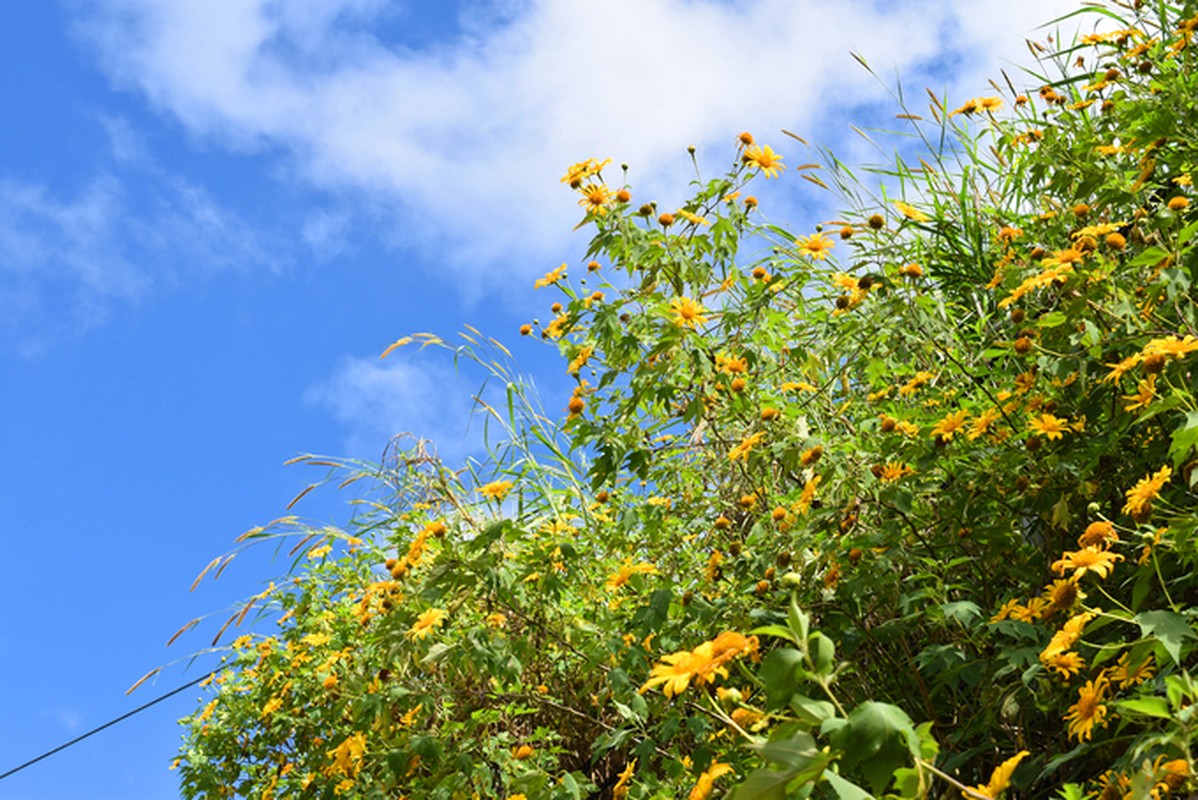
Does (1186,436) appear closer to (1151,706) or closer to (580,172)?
(1151,706)

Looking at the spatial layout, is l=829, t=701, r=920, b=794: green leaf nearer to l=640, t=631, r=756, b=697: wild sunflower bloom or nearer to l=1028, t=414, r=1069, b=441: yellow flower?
l=640, t=631, r=756, b=697: wild sunflower bloom

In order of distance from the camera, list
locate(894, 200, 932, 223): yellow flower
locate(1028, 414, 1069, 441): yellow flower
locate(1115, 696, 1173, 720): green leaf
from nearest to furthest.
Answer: locate(1115, 696, 1173, 720): green leaf → locate(1028, 414, 1069, 441): yellow flower → locate(894, 200, 932, 223): yellow flower

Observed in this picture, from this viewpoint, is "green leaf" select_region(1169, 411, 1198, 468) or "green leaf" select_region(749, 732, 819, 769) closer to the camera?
"green leaf" select_region(749, 732, 819, 769)

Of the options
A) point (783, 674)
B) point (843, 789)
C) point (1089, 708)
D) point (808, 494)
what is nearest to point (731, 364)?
point (808, 494)

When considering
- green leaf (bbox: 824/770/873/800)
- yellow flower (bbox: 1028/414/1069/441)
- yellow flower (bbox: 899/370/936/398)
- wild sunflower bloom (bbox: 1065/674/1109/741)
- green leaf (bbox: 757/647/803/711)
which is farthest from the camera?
yellow flower (bbox: 899/370/936/398)

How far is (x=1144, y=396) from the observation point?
1.83m

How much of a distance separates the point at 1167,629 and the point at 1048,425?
572mm

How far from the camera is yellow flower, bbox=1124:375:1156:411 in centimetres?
179

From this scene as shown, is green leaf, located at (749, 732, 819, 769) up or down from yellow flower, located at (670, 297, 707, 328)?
down

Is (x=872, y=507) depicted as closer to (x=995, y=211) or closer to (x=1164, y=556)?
(x=1164, y=556)

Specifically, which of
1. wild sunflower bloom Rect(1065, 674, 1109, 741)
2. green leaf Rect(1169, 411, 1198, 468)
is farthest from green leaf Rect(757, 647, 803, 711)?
green leaf Rect(1169, 411, 1198, 468)

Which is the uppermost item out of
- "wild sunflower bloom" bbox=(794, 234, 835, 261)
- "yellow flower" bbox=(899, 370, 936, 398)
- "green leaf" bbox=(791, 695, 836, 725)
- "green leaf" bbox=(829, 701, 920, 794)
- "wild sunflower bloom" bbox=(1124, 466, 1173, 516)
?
"wild sunflower bloom" bbox=(794, 234, 835, 261)

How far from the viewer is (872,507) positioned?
7.46 ft

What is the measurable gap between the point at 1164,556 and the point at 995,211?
1.92 m
